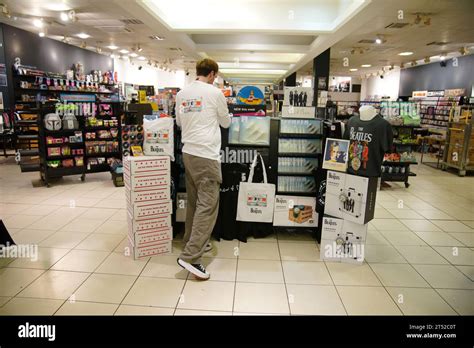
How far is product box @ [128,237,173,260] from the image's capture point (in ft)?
11.6

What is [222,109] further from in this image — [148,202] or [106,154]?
[106,154]

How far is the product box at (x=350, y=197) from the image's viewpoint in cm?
337

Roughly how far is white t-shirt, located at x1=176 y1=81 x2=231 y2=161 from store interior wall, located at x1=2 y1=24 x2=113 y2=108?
971 cm

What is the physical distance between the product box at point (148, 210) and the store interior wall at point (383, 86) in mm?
18985

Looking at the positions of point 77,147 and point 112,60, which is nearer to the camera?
point 77,147

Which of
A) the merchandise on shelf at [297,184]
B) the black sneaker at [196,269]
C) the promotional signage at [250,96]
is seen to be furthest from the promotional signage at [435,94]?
the black sneaker at [196,269]

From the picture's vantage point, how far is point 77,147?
689cm

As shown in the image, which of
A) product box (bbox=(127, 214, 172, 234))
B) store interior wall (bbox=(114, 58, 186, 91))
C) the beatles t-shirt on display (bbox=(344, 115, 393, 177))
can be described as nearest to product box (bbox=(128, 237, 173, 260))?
product box (bbox=(127, 214, 172, 234))

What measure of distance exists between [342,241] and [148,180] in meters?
2.17
